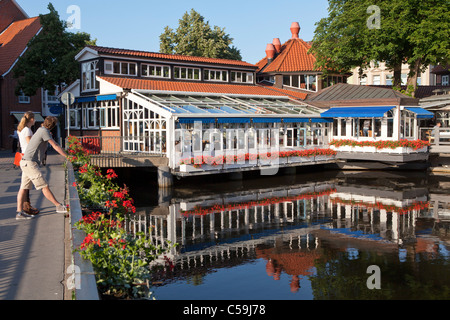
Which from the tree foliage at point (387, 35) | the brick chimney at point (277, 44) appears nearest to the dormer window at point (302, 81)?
the tree foliage at point (387, 35)

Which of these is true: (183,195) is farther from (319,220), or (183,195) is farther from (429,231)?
(429,231)

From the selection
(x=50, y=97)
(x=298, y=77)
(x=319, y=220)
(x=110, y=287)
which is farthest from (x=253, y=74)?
(x=110, y=287)

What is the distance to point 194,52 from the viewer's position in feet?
164

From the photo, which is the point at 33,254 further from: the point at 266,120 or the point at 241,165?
the point at 266,120

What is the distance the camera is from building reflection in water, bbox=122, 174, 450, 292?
12242 millimetres

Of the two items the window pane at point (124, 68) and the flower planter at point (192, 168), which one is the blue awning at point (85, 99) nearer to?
the window pane at point (124, 68)

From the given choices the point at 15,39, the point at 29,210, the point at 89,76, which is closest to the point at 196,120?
the point at 89,76

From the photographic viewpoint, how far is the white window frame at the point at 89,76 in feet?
102

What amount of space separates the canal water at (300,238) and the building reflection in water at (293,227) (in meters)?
0.03

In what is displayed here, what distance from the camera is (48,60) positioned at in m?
34.7

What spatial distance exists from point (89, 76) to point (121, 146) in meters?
6.99

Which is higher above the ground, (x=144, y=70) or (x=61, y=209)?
(x=144, y=70)

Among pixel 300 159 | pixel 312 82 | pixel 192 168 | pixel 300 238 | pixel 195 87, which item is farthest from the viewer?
pixel 312 82
